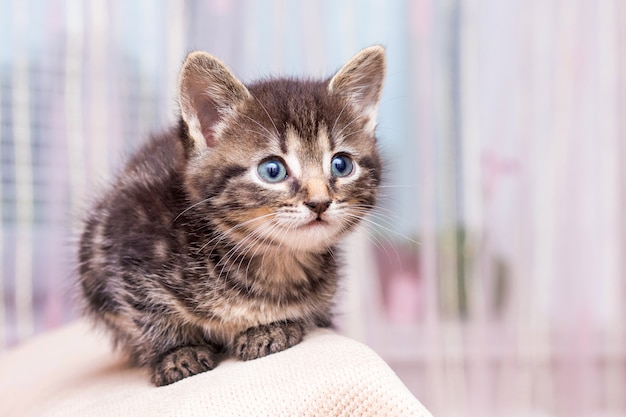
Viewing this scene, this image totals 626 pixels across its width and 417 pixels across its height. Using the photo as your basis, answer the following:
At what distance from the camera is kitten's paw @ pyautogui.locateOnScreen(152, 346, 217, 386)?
1136mm

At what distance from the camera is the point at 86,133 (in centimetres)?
225

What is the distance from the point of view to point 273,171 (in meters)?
1.14

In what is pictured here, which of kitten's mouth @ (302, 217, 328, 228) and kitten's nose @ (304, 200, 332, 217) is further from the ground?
kitten's nose @ (304, 200, 332, 217)

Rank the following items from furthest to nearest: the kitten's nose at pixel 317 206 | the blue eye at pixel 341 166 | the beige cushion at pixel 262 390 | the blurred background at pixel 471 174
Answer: the blurred background at pixel 471 174 → the blue eye at pixel 341 166 → the kitten's nose at pixel 317 206 → the beige cushion at pixel 262 390

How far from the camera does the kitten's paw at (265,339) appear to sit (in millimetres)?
1131

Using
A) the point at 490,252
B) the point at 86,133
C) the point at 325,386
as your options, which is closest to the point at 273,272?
the point at 325,386

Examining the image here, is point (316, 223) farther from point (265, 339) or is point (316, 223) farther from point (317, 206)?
point (265, 339)

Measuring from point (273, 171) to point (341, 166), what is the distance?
0.44 feet

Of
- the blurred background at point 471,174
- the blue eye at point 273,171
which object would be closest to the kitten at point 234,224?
the blue eye at point 273,171

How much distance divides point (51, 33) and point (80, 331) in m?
1.02

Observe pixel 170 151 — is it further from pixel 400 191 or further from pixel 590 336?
pixel 590 336

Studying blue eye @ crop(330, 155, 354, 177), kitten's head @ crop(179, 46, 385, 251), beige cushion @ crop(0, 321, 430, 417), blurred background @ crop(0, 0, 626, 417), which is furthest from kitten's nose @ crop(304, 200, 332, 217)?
blurred background @ crop(0, 0, 626, 417)

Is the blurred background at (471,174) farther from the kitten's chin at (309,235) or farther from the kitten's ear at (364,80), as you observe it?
the kitten's chin at (309,235)

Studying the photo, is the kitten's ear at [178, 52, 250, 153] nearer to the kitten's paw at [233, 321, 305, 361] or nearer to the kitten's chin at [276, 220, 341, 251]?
the kitten's chin at [276, 220, 341, 251]
